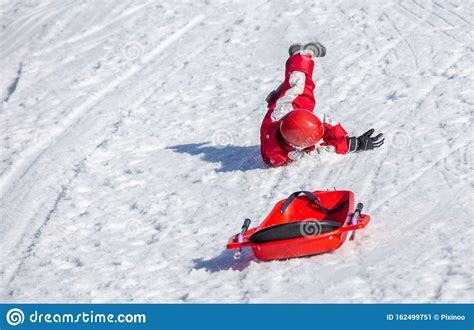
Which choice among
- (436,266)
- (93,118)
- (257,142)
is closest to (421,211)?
(436,266)

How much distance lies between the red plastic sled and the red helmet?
3.47 feet

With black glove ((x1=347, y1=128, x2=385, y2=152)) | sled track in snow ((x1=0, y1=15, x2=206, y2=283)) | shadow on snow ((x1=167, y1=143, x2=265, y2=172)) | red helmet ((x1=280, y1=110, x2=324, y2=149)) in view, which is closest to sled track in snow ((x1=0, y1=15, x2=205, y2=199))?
sled track in snow ((x1=0, y1=15, x2=206, y2=283))

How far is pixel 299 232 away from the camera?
4.65 meters

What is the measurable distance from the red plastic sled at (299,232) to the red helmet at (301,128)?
1.06 meters

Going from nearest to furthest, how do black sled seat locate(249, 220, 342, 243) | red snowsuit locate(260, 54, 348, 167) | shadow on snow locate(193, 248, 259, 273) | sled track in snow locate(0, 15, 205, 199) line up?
black sled seat locate(249, 220, 342, 243) < shadow on snow locate(193, 248, 259, 273) < red snowsuit locate(260, 54, 348, 167) < sled track in snow locate(0, 15, 205, 199)

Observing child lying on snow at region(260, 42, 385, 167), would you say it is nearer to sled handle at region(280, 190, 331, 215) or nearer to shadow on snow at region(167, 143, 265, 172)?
shadow on snow at region(167, 143, 265, 172)

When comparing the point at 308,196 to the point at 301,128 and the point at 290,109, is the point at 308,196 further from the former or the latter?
the point at 290,109

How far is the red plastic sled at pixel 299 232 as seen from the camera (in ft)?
15.3

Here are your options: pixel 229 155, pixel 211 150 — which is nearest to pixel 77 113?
pixel 211 150

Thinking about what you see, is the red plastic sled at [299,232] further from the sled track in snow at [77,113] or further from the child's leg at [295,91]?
the sled track in snow at [77,113]

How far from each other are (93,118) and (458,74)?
3920mm

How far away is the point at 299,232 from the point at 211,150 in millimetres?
3038

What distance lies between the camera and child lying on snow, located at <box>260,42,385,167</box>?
20.4 feet
